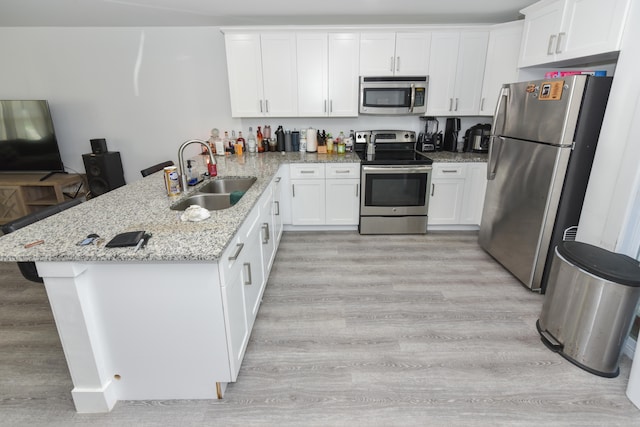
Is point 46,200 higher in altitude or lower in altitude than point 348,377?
higher

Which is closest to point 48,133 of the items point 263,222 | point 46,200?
point 46,200

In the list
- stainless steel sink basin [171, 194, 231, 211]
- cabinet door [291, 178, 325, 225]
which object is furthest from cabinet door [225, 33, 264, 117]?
stainless steel sink basin [171, 194, 231, 211]

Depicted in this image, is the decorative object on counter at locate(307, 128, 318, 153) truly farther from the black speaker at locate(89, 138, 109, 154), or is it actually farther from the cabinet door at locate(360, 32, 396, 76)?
the black speaker at locate(89, 138, 109, 154)

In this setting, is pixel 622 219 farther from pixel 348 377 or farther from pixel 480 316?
pixel 348 377

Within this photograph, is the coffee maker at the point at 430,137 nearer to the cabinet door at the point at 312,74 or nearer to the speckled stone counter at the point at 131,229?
the cabinet door at the point at 312,74

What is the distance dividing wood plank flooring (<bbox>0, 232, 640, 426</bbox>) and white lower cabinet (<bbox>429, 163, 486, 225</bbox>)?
3.22ft

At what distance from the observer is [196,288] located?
A: 1463 mm

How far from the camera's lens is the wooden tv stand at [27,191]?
12.6ft

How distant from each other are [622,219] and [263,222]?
2.39 m

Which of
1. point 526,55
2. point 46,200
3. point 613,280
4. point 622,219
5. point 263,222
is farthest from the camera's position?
point 46,200

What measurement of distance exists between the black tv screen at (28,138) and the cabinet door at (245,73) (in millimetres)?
2298

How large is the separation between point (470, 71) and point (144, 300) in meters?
3.86

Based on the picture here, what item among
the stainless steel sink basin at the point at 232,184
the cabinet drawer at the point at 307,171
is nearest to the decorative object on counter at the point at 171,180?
the stainless steel sink basin at the point at 232,184

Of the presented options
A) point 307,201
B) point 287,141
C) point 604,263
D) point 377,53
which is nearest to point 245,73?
point 287,141
